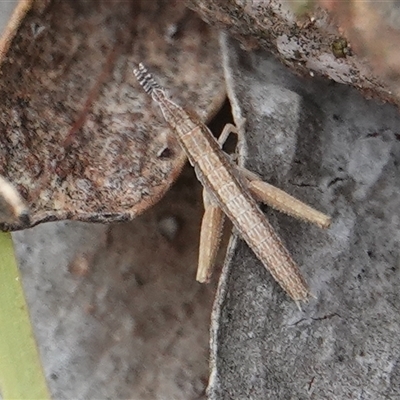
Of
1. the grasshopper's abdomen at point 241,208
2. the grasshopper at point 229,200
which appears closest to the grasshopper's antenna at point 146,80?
the grasshopper at point 229,200

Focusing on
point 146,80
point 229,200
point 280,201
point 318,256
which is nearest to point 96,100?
point 146,80

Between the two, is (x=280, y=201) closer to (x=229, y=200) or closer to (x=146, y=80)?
(x=229, y=200)

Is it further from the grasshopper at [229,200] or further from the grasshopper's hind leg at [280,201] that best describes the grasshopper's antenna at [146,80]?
the grasshopper's hind leg at [280,201]

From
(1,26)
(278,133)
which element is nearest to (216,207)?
(278,133)

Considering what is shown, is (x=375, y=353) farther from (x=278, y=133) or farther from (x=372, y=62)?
(x=372, y=62)

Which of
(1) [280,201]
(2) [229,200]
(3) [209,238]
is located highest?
(1) [280,201]

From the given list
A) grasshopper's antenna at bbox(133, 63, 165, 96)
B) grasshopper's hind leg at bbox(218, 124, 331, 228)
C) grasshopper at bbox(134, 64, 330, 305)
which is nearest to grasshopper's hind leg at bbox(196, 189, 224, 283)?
grasshopper at bbox(134, 64, 330, 305)

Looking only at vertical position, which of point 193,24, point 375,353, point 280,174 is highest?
point 193,24
